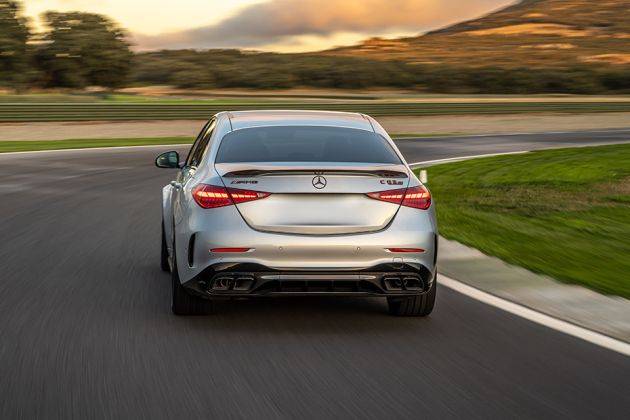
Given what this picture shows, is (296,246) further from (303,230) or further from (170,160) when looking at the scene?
(170,160)

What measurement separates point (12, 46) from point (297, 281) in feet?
208

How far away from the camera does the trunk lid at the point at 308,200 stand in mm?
7074

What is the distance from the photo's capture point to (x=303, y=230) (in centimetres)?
707

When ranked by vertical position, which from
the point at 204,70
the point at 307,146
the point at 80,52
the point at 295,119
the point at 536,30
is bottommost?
the point at 536,30

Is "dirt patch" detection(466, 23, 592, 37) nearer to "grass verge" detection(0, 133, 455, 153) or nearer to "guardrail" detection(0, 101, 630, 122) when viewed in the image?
→ "guardrail" detection(0, 101, 630, 122)

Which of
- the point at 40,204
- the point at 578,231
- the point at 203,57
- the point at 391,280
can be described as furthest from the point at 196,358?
the point at 203,57

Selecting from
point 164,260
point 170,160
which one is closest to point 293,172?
point 170,160

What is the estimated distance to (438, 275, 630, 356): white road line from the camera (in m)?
6.87

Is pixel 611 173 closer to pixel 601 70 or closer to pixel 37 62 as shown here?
pixel 37 62

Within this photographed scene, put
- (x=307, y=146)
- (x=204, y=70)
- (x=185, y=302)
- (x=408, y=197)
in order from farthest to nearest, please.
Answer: (x=204, y=70), (x=307, y=146), (x=185, y=302), (x=408, y=197)

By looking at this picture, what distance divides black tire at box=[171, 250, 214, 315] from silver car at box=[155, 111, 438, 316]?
0.04ft

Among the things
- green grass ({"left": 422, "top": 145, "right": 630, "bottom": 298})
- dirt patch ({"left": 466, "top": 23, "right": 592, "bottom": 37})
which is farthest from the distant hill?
green grass ({"left": 422, "top": 145, "right": 630, "bottom": 298})

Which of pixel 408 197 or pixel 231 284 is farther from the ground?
pixel 408 197

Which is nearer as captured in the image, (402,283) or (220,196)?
(220,196)
